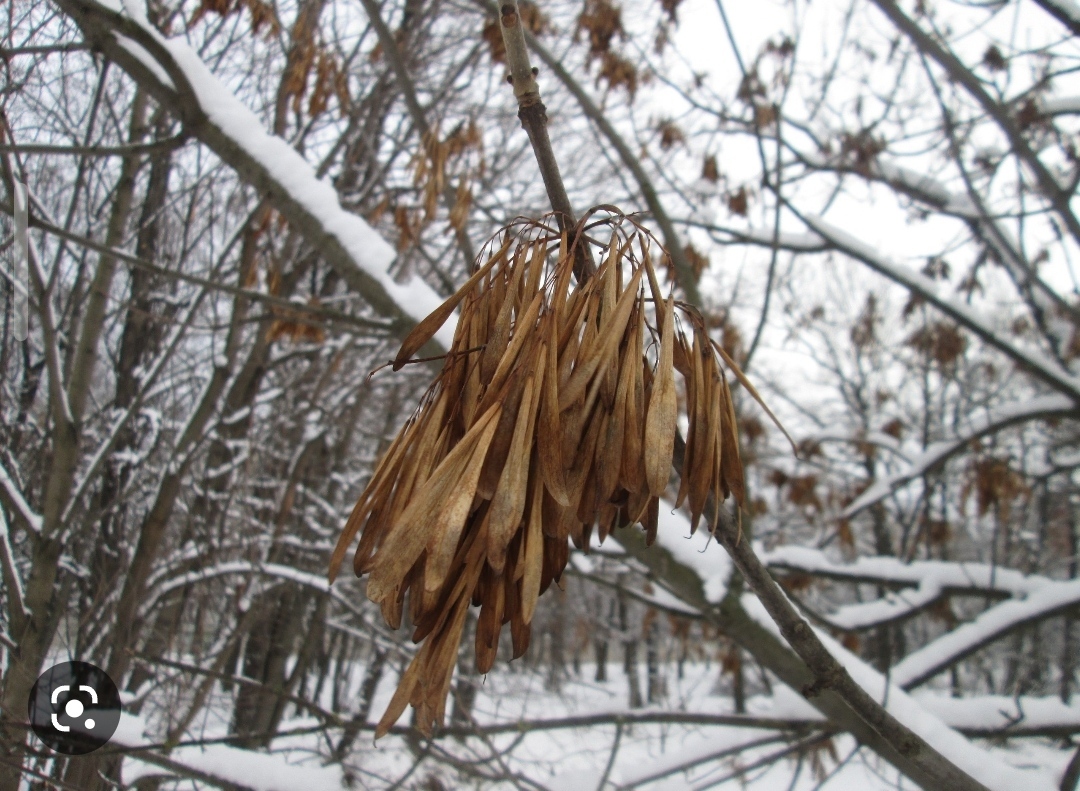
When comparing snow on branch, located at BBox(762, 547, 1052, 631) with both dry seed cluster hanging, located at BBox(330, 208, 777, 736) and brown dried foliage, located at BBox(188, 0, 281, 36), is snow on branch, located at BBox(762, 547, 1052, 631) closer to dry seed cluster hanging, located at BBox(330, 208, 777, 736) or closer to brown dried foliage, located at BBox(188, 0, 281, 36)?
dry seed cluster hanging, located at BBox(330, 208, 777, 736)

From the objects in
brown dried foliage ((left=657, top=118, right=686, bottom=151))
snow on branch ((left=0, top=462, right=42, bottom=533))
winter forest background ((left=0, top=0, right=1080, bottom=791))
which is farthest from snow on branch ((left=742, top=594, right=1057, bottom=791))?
brown dried foliage ((left=657, top=118, right=686, bottom=151))

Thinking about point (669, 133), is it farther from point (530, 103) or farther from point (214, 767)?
point (214, 767)

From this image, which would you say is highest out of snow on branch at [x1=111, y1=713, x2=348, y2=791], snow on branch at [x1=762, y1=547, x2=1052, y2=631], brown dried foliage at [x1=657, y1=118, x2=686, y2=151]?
brown dried foliage at [x1=657, y1=118, x2=686, y2=151]

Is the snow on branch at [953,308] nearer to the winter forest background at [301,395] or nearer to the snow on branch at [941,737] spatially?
the winter forest background at [301,395]

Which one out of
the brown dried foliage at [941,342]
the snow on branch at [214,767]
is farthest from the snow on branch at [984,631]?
the snow on branch at [214,767]

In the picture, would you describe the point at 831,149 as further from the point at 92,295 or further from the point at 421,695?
the point at 421,695

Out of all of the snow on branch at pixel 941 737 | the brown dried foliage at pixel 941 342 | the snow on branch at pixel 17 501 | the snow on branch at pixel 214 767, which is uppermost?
the brown dried foliage at pixel 941 342

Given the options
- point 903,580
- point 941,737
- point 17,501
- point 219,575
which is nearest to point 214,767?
point 17,501
